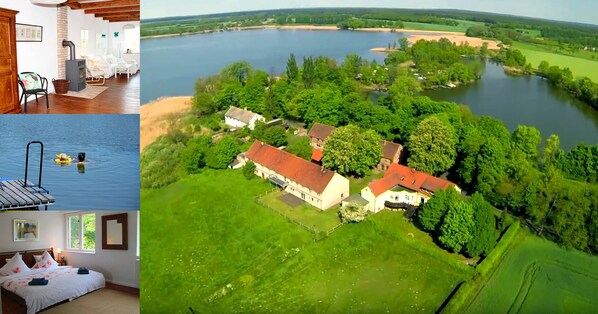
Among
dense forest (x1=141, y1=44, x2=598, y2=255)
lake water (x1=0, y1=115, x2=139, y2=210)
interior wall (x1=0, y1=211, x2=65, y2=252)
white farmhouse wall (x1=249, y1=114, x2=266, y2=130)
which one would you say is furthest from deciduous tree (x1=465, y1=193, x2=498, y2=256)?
interior wall (x1=0, y1=211, x2=65, y2=252)

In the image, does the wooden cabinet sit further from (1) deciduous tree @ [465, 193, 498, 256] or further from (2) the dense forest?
(1) deciduous tree @ [465, 193, 498, 256]

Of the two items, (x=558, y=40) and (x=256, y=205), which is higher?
(x=558, y=40)

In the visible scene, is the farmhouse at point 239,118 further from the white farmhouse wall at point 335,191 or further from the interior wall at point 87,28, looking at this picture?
the interior wall at point 87,28

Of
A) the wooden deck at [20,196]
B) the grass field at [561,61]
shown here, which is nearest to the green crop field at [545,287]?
the grass field at [561,61]

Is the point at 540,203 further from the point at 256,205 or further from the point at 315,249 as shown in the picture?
the point at 256,205

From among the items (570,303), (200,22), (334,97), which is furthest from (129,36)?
(570,303)

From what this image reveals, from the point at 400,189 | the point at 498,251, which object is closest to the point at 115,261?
the point at 400,189
